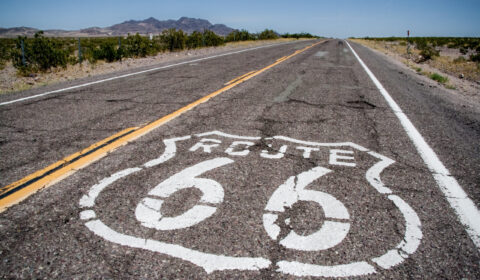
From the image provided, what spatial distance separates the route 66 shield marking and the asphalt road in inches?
0.4

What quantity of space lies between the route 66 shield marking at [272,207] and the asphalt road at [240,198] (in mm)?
11

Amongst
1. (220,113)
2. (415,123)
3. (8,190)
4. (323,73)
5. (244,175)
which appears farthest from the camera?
(323,73)

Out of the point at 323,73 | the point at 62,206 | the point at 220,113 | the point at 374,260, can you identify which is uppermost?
the point at 323,73

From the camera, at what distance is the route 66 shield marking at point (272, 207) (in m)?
1.79

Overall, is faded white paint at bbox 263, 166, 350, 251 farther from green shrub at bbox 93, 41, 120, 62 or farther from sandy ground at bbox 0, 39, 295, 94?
green shrub at bbox 93, 41, 120, 62

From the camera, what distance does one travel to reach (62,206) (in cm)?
231

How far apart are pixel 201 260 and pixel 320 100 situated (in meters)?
4.96

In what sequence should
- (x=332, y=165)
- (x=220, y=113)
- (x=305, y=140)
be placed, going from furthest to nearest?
(x=220, y=113), (x=305, y=140), (x=332, y=165)

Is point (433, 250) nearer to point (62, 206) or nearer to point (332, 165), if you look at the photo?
point (332, 165)

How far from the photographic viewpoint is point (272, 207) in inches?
91.4

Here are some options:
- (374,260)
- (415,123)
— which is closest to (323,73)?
(415,123)

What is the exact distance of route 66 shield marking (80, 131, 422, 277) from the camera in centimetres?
179

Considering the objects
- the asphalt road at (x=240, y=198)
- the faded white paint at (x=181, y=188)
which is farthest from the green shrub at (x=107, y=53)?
the faded white paint at (x=181, y=188)

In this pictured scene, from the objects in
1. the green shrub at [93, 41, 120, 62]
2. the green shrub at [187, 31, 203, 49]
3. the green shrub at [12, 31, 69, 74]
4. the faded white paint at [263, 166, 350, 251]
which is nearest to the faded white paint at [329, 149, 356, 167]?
the faded white paint at [263, 166, 350, 251]
